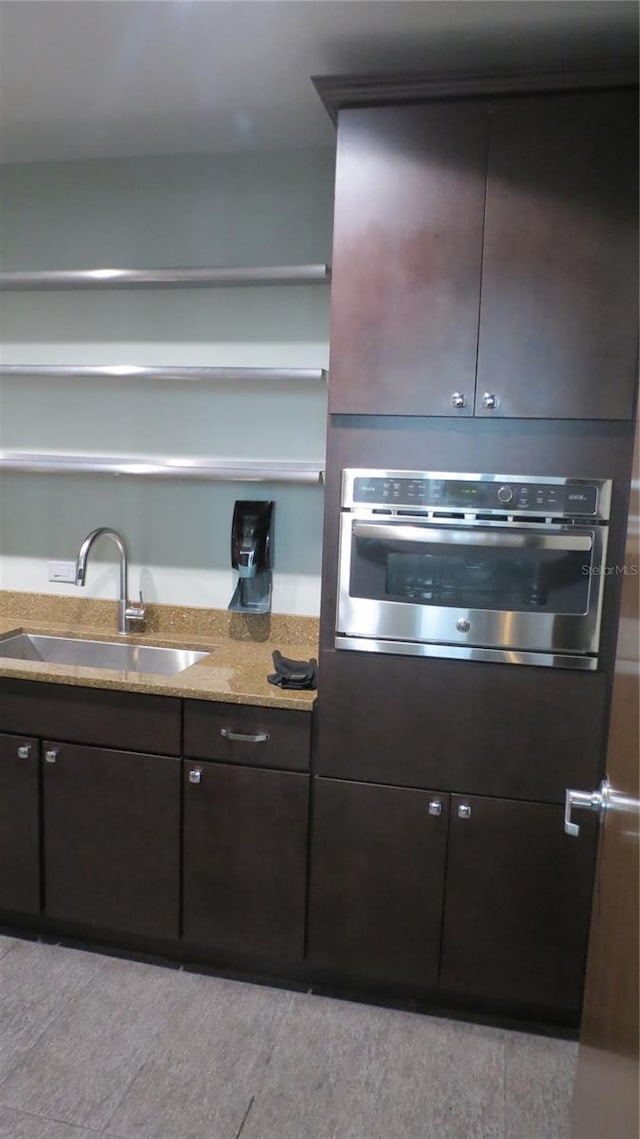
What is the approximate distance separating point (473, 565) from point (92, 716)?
1.15 m

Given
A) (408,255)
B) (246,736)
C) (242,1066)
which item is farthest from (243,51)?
(242,1066)

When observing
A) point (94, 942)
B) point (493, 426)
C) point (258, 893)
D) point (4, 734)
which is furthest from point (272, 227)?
point (94, 942)

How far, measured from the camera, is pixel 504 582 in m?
1.93

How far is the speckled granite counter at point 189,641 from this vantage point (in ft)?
6.89

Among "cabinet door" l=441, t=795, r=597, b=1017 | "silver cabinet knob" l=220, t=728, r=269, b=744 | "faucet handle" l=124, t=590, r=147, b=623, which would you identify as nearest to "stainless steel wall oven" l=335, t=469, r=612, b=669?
"silver cabinet knob" l=220, t=728, r=269, b=744

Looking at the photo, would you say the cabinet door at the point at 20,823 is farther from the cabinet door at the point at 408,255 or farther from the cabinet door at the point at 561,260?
the cabinet door at the point at 561,260

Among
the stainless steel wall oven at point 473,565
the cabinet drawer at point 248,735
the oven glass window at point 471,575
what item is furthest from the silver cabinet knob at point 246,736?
the oven glass window at point 471,575

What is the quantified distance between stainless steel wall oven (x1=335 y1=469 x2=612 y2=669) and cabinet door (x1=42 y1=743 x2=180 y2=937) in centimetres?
71

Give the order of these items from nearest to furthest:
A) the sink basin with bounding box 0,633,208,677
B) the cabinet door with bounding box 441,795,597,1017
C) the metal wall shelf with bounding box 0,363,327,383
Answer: the cabinet door with bounding box 441,795,597,1017, the metal wall shelf with bounding box 0,363,327,383, the sink basin with bounding box 0,633,208,677

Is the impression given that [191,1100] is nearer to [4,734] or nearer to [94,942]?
[94,942]

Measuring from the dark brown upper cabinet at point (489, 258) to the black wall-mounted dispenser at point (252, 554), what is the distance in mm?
668

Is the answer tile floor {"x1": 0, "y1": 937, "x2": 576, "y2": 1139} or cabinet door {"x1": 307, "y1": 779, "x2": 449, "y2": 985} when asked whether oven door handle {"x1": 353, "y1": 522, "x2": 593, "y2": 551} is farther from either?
tile floor {"x1": 0, "y1": 937, "x2": 576, "y2": 1139}

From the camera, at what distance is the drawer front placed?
7.04ft

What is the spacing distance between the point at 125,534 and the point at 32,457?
16.1 inches
